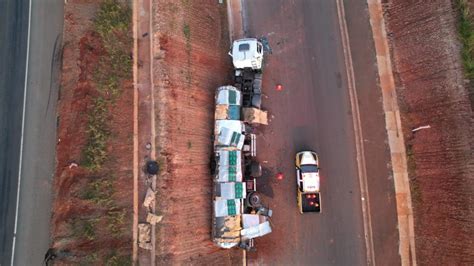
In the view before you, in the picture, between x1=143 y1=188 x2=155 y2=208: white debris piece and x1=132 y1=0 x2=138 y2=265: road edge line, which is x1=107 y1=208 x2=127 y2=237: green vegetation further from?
x1=143 y1=188 x2=155 y2=208: white debris piece

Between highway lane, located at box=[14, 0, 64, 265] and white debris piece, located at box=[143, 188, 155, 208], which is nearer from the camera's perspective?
white debris piece, located at box=[143, 188, 155, 208]

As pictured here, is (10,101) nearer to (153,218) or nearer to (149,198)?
(149,198)

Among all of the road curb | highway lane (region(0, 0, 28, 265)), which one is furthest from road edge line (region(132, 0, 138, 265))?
the road curb

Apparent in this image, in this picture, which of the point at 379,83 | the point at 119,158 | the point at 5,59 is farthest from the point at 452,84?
the point at 5,59

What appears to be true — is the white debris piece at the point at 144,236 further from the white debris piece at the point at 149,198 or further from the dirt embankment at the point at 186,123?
the white debris piece at the point at 149,198

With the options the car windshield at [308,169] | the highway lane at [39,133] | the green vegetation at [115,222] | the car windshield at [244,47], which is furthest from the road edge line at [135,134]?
the car windshield at [308,169]

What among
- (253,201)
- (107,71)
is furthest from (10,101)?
(253,201)
